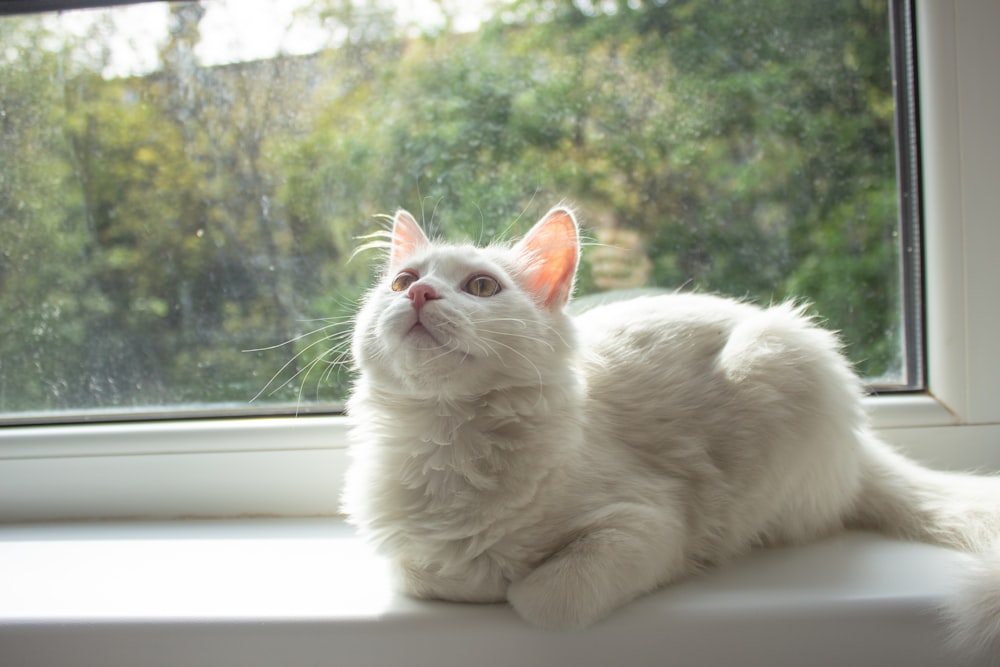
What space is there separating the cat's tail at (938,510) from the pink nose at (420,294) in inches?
27.0

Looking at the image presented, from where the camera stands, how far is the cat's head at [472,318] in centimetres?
92

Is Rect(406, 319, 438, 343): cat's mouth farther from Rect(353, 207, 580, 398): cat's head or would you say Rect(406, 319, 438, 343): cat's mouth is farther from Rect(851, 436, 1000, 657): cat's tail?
Rect(851, 436, 1000, 657): cat's tail

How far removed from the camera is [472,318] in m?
0.94

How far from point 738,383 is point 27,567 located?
1067 millimetres

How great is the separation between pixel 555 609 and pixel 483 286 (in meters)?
0.41

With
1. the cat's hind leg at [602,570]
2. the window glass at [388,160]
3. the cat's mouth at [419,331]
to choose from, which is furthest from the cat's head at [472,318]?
the window glass at [388,160]

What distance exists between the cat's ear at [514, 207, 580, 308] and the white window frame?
18.8 inches

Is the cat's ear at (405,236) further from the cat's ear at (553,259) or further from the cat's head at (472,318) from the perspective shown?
the cat's ear at (553,259)

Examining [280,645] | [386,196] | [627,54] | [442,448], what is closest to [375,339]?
[442,448]

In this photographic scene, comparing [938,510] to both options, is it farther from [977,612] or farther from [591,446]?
[591,446]

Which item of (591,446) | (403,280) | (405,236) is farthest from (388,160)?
(591,446)

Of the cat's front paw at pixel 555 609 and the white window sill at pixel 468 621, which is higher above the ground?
the cat's front paw at pixel 555 609

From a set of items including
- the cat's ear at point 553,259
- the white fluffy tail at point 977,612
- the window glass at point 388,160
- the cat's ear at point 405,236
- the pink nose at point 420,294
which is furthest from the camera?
the window glass at point 388,160

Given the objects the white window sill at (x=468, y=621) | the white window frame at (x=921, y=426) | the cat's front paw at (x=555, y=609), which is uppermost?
the white window frame at (x=921, y=426)
